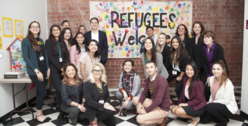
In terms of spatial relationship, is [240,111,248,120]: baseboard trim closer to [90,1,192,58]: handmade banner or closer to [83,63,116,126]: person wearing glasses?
[83,63,116,126]: person wearing glasses

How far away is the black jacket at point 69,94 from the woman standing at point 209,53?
6.58 feet

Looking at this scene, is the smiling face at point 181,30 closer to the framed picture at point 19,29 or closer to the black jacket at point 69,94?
the black jacket at point 69,94

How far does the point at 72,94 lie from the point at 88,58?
66 cm

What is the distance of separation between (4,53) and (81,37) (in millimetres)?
1229

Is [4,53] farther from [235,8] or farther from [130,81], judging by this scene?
[235,8]

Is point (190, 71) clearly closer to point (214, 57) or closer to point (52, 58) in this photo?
point (214, 57)

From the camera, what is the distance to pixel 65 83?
8.56ft

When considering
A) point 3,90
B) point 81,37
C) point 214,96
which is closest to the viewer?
point 214,96

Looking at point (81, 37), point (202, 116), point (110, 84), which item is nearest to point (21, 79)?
point (81, 37)

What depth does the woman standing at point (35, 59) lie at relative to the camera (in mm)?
2656

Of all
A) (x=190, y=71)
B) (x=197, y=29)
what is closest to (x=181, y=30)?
(x=197, y=29)

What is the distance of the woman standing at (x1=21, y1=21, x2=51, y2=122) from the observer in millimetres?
2656

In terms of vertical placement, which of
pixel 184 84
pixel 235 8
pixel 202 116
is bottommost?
pixel 202 116

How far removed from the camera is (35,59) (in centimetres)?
274
